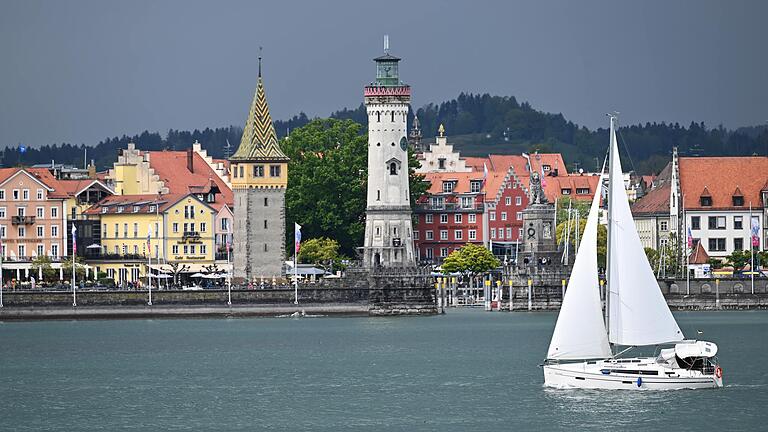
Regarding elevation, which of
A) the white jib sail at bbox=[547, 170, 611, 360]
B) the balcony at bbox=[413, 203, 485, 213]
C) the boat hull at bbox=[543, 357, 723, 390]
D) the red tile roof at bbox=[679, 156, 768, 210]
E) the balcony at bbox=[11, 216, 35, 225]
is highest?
the red tile roof at bbox=[679, 156, 768, 210]

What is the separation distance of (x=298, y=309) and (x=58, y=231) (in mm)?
29369

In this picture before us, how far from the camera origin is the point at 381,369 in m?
84.9

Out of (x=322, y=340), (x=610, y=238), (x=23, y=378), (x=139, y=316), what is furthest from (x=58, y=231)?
(x=610, y=238)

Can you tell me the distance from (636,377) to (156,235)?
76.9 m

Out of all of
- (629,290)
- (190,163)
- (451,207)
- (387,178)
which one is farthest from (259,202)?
(629,290)

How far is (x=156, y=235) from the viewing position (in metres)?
140


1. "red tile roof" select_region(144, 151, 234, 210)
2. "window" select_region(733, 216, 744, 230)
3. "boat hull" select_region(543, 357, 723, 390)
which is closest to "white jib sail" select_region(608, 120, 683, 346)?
"boat hull" select_region(543, 357, 723, 390)

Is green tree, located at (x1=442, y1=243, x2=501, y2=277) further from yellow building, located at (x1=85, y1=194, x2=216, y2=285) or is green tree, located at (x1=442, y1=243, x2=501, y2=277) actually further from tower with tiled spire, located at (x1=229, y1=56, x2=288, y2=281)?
tower with tiled spire, located at (x1=229, y1=56, x2=288, y2=281)

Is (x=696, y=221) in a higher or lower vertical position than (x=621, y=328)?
higher

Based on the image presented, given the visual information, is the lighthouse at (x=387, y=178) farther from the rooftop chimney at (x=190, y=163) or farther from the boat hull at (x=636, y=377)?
the boat hull at (x=636, y=377)

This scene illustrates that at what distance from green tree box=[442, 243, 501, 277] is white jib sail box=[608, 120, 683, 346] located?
76622 mm

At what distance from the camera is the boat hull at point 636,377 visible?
67250 mm

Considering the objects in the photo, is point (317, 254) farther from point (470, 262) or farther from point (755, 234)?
point (755, 234)

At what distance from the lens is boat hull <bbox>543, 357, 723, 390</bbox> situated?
67.2m
